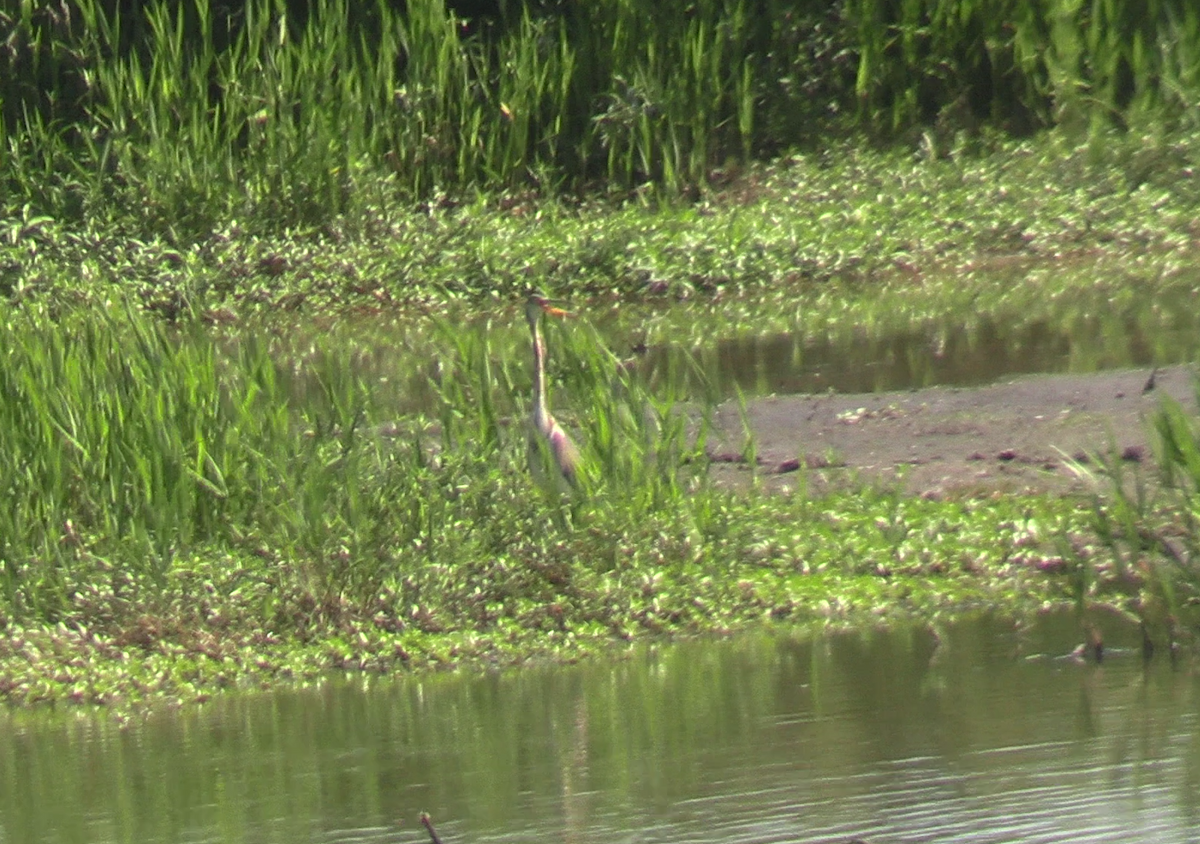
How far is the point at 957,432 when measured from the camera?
25.2 feet

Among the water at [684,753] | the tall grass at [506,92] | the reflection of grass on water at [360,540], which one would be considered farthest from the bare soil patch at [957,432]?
the tall grass at [506,92]

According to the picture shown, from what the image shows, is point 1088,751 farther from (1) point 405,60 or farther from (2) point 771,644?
(1) point 405,60

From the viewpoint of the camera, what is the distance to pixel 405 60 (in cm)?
1233

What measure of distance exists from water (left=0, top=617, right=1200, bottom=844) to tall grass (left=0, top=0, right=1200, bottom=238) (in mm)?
6068

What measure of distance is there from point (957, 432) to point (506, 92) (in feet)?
15.4

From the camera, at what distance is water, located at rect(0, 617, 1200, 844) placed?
420 cm

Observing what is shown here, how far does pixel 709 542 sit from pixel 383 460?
0.92 metres

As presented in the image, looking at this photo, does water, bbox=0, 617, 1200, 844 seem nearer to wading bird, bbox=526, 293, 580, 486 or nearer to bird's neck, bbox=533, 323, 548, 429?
wading bird, bbox=526, 293, 580, 486

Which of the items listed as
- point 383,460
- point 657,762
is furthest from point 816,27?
point 657,762

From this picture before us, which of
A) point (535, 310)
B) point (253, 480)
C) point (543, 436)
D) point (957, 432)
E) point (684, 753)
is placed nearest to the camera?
point (684, 753)

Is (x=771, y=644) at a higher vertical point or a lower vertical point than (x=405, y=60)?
lower

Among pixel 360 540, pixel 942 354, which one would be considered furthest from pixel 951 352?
pixel 360 540

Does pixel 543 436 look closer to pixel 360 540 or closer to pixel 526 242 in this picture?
pixel 360 540

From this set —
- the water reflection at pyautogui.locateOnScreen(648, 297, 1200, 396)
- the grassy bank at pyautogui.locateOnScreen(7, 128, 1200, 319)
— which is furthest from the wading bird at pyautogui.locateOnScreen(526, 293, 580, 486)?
the grassy bank at pyautogui.locateOnScreen(7, 128, 1200, 319)
